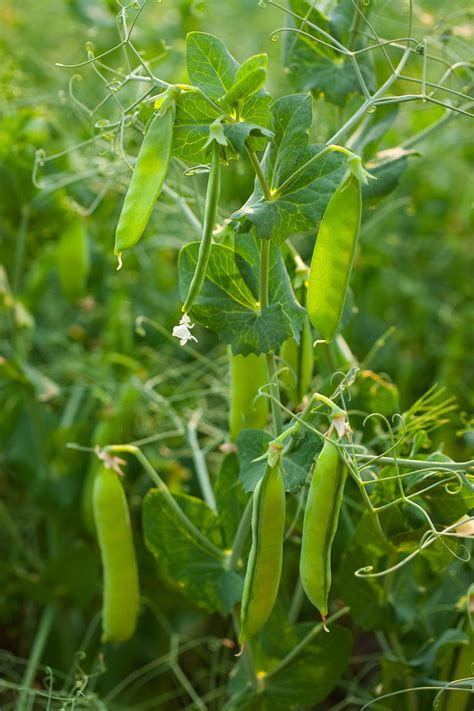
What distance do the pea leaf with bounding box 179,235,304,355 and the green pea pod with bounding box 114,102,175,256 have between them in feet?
0.40

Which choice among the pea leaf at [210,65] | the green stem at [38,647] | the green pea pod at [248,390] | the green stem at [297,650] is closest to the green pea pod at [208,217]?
the pea leaf at [210,65]

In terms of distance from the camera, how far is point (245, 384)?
977 mm

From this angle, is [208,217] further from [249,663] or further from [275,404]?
[249,663]

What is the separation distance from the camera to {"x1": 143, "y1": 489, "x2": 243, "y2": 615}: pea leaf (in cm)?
103

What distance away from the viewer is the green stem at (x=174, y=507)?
0.99 meters

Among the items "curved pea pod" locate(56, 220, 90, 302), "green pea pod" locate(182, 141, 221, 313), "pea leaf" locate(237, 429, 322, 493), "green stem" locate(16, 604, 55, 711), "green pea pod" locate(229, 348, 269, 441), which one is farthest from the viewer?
"curved pea pod" locate(56, 220, 90, 302)

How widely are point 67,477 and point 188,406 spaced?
31cm

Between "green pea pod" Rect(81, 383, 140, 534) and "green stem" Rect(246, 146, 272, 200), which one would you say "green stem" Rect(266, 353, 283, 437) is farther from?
"green pea pod" Rect(81, 383, 140, 534)

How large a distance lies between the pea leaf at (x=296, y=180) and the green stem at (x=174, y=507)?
0.34m

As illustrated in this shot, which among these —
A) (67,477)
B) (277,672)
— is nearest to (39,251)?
(67,477)

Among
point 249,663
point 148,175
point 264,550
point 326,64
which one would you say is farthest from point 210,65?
point 249,663

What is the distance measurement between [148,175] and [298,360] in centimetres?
35

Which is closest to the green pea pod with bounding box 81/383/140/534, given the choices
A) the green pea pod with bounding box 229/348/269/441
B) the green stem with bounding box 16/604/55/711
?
the green stem with bounding box 16/604/55/711

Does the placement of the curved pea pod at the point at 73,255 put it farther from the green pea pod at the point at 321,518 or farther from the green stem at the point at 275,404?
the green pea pod at the point at 321,518
